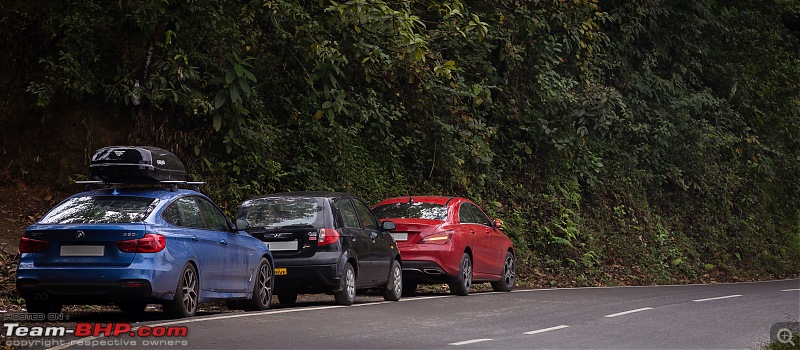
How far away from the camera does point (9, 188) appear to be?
2127cm

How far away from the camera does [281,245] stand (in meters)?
16.3

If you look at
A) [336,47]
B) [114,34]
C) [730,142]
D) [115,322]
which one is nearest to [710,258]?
[730,142]

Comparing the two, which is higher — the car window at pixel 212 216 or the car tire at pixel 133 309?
the car window at pixel 212 216

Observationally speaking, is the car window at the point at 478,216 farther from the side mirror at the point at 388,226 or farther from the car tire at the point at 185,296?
the car tire at the point at 185,296

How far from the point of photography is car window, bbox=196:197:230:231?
A: 14531 millimetres

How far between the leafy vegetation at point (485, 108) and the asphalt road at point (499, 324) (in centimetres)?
406

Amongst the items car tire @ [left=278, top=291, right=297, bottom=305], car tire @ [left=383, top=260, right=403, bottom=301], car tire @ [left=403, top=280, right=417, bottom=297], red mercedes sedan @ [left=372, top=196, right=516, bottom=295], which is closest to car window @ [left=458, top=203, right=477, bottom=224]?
red mercedes sedan @ [left=372, top=196, right=516, bottom=295]

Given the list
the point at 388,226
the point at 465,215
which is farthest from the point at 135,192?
the point at 465,215

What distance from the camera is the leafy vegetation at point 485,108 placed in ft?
69.7

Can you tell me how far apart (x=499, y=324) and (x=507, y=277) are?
7951 mm

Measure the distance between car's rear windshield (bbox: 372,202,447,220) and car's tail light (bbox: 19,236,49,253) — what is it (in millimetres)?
7832

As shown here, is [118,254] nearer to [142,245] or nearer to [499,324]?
[142,245]

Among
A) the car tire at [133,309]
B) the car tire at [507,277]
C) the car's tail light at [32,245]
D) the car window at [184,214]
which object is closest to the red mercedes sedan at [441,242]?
the car tire at [507,277]

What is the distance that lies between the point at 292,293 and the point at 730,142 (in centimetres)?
2227
